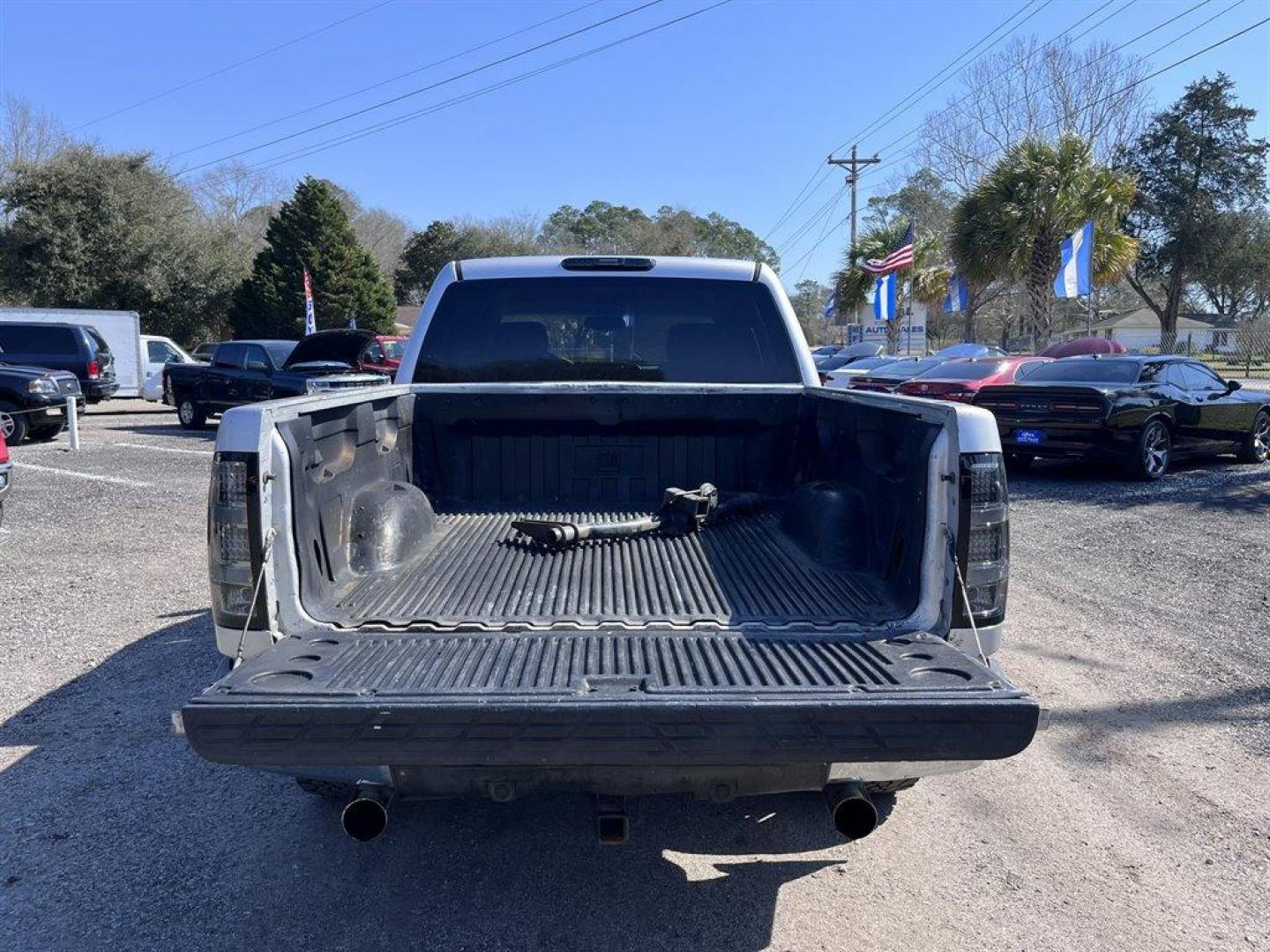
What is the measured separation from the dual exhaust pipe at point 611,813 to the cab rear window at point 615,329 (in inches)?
94.1

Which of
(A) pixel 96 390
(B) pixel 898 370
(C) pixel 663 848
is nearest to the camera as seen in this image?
(C) pixel 663 848

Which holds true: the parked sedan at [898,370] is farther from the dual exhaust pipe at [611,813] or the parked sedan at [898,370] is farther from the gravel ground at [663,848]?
the dual exhaust pipe at [611,813]

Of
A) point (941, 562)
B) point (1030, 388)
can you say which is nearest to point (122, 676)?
point (941, 562)

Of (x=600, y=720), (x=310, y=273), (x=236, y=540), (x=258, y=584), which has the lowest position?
(x=600, y=720)

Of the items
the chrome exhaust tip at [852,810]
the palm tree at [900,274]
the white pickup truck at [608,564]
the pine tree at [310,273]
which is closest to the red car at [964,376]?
the white pickup truck at [608,564]

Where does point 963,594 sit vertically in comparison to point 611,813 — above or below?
above

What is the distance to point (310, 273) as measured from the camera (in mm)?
38625

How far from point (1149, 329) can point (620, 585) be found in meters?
77.3

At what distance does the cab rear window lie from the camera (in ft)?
15.3

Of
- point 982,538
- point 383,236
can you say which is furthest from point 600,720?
point 383,236

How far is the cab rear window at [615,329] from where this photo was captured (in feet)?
15.3

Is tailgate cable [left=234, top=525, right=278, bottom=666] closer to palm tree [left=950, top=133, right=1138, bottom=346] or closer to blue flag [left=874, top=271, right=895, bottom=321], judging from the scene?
palm tree [left=950, top=133, right=1138, bottom=346]

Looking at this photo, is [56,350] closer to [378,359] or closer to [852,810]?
[378,359]

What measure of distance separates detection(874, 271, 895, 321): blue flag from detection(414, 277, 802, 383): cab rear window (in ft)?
92.0
